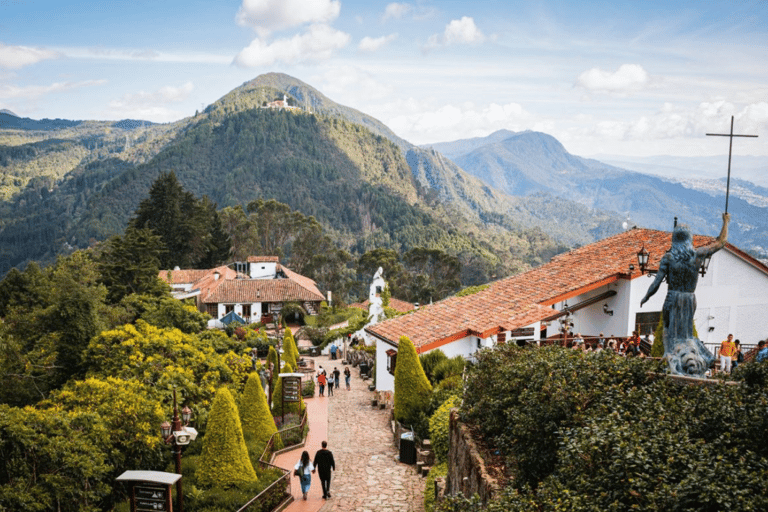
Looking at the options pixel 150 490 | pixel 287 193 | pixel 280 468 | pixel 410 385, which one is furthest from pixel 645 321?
pixel 287 193

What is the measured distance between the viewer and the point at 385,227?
108250 mm

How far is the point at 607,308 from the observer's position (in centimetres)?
1529

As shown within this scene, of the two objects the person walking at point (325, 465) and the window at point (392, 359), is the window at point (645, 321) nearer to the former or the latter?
the window at point (392, 359)

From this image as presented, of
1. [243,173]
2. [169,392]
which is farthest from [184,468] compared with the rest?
[243,173]

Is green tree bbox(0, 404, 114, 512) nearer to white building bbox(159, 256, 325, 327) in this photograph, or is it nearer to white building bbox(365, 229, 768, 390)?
white building bbox(365, 229, 768, 390)

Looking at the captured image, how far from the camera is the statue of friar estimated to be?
7.56 metres

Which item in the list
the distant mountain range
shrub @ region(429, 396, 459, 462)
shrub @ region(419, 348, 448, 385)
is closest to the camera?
shrub @ region(429, 396, 459, 462)

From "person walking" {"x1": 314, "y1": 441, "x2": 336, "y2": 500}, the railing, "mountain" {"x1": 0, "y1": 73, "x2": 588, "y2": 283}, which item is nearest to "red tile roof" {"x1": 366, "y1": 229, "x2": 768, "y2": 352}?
the railing

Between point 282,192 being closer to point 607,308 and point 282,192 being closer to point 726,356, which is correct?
point 607,308

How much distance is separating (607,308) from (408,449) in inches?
250

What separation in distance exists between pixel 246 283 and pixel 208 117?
135 meters

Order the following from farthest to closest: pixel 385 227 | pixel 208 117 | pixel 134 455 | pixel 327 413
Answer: pixel 208 117
pixel 385 227
pixel 327 413
pixel 134 455

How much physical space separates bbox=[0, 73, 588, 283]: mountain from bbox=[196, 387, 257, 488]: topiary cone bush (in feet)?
232

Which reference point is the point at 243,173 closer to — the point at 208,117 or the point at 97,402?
the point at 208,117
